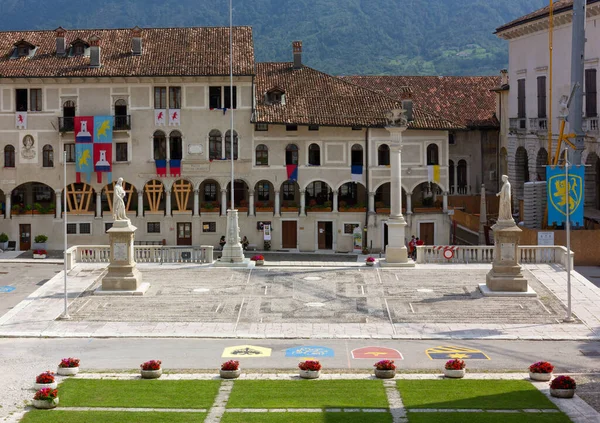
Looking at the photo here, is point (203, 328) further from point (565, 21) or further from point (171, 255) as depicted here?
point (565, 21)

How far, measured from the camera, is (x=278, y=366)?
4153 cm

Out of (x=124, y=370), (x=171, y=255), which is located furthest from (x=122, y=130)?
(x=124, y=370)

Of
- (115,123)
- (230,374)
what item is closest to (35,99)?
(115,123)

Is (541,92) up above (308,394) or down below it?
above

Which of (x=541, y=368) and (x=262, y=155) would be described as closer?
(x=541, y=368)

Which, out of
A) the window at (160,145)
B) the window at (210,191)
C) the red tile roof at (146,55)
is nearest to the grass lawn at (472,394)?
the red tile roof at (146,55)

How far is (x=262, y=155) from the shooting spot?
269ft

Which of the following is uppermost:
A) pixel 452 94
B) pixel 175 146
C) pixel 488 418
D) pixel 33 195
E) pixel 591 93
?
pixel 452 94

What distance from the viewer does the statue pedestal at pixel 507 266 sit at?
53.4 meters

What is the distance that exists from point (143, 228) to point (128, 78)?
35.1ft

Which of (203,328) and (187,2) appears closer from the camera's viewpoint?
(203,328)

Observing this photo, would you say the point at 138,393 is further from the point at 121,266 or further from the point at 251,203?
the point at 251,203

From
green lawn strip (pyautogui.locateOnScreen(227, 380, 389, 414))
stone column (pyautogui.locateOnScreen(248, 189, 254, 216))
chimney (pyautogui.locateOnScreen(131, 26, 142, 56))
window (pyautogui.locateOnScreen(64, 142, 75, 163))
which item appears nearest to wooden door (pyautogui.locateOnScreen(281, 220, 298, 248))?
stone column (pyautogui.locateOnScreen(248, 189, 254, 216))

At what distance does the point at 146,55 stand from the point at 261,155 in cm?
1093
